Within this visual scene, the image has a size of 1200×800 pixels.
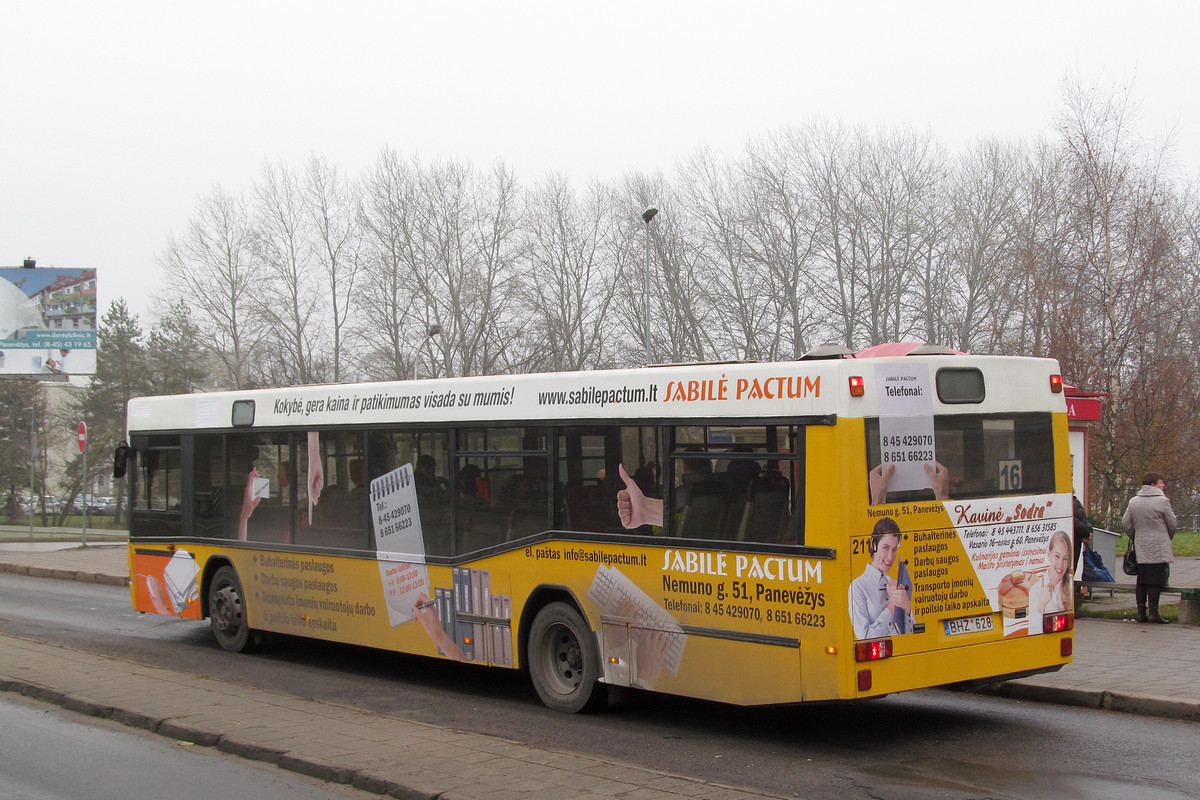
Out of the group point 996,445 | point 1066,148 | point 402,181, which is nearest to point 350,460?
point 996,445

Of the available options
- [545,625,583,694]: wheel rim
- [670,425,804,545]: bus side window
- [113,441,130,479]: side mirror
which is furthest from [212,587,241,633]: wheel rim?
[670,425,804,545]: bus side window

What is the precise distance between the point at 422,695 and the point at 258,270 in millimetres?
53092

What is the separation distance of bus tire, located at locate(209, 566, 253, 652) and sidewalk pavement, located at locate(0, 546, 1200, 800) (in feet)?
4.59

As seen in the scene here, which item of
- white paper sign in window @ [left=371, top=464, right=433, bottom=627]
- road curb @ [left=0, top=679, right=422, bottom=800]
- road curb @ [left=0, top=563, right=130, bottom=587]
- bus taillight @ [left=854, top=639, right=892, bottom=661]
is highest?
white paper sign in window @ [left=371, top=464, right=433, bottom=627]

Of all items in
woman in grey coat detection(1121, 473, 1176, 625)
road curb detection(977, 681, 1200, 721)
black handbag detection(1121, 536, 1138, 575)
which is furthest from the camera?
black handbag detection(1121, 536, 1138, 575)

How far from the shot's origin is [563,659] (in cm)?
934

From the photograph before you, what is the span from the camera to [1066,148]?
77.5 feet

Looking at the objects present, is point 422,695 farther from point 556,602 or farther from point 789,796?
Answer: point 789,796

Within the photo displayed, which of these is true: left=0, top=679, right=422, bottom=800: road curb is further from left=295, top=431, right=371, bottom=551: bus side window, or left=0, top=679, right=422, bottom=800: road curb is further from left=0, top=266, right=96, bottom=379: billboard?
left=0, top=266, right=96, bottom=379: billboard

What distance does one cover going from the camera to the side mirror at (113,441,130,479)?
1332cm

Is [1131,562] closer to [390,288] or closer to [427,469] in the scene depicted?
[427,469]

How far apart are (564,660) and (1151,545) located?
7.28 metres

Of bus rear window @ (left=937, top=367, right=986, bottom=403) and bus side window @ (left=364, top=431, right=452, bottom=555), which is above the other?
bus rear window @ (left=937, top=367, right=986, bottom=403)

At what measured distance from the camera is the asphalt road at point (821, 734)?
681 cm
